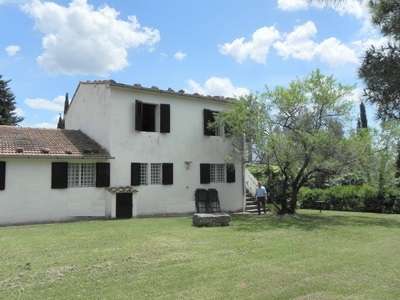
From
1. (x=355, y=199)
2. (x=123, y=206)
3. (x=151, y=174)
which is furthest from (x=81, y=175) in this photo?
(x=355, y=199)

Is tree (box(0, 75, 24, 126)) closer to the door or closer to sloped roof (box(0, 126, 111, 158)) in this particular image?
sloped roof (box(0, 126, 111, 158))


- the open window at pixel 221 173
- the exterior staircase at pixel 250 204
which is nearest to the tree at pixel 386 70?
the open window at pixel 221 173

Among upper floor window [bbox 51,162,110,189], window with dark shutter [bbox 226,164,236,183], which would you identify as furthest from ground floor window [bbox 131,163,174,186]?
window with dark shutter [bbox 226,164,236,183]

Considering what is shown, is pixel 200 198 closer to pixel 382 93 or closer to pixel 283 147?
pixel 283 147

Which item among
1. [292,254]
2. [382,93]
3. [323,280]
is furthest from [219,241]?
[382,93]

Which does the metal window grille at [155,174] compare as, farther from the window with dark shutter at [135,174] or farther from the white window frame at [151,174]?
the window with dark shutter at [135,174]

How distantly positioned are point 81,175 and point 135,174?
247 centimetres

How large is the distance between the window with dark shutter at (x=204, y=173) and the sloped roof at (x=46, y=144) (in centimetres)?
525

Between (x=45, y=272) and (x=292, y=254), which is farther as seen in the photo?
(x=292, y=254)

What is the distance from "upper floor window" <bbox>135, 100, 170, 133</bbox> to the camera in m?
17.9

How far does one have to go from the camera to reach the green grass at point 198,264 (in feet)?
19.4

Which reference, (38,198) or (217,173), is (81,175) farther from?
(217,173)

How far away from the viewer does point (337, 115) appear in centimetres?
1717

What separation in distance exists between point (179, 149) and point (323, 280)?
43.4 ft
